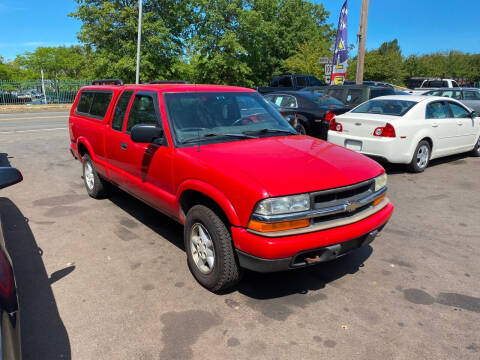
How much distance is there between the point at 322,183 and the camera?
300cm

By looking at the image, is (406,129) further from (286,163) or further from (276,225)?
(276,225)

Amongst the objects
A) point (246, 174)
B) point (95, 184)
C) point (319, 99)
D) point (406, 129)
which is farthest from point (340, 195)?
point (319, 99)

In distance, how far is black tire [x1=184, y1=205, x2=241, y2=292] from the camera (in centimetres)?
310

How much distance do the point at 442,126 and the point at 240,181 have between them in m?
6.76

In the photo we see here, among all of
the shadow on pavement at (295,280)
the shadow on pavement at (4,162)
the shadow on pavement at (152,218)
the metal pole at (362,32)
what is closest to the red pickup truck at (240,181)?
the shadow on pavement at (295,280)

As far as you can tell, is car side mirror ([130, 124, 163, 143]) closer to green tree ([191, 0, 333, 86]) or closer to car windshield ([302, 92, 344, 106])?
car windshield ([302, 92, 344, 106])

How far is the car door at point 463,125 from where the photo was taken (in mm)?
8508

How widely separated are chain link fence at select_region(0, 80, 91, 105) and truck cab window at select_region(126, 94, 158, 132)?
3045 cm

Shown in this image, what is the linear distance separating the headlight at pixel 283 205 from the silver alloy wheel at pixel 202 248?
2.23 feet

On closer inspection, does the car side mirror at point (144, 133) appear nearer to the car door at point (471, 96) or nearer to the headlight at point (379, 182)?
the headlight at point (379, 182)

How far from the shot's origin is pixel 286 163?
3.22 metres

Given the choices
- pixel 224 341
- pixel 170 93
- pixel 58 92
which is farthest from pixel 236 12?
pixel 224 341

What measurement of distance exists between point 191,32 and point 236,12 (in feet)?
16.0

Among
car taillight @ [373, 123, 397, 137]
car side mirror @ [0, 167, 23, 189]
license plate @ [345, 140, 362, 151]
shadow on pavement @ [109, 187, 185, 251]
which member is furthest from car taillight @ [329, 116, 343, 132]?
car side mirror @ [0, 167, 23, 189]
